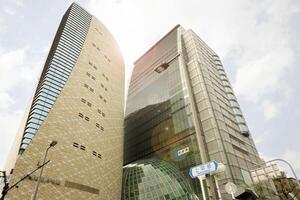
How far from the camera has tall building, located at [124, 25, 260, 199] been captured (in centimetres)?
4766

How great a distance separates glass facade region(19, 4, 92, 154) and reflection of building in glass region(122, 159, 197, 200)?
22922 mm

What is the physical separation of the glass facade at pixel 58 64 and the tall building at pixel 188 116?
2684 centimetres

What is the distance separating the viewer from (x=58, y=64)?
50.9m

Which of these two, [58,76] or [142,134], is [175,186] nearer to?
[142,134]

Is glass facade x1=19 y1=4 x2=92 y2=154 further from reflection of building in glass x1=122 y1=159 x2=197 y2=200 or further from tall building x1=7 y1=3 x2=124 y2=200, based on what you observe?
reflection of building in glass x1=122 y1=159 x2=197 y2=200

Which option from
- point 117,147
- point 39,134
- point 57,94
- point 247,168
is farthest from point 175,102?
point 39,134

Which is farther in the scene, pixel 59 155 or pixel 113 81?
pixel 113 81

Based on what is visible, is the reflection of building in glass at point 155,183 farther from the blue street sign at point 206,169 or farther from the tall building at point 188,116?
the blue street sign at point 206,169

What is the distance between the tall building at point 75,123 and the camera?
36.2 meters

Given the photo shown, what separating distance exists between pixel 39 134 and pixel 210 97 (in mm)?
39586

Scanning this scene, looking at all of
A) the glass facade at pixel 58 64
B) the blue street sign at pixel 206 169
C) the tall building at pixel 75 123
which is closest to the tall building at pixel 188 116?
the tall building at pixel 75 123

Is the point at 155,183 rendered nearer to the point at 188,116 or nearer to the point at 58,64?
the point at 188,116

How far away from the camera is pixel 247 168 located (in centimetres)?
4897

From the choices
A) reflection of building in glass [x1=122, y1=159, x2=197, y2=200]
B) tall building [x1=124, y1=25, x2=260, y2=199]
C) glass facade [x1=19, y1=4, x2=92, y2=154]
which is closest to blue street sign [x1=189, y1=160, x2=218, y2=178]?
tall building [x1=124, y1=25, x2=260, y2=199]
